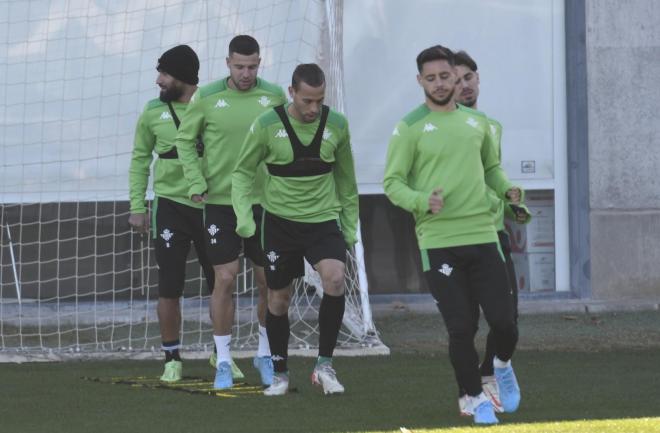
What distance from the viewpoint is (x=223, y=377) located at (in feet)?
29.8

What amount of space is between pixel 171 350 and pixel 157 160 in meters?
1.22

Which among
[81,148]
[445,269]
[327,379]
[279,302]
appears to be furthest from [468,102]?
[81,148]

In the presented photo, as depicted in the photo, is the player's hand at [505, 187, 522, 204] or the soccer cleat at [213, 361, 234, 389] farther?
the soccer cleat at [213, 361, 234, 389]

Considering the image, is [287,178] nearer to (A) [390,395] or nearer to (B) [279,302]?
(B) [279,302]

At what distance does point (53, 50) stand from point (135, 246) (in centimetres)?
181

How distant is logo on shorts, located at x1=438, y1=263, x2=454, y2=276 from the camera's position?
7.37 m

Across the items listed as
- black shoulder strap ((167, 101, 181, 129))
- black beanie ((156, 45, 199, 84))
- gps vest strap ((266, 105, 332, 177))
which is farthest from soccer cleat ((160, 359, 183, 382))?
black beanie ((156, 45, 199, 84))

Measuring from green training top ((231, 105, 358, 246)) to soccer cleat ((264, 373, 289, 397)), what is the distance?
87 cm

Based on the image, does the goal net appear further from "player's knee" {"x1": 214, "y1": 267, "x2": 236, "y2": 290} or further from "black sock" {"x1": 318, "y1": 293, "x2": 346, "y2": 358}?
"black sock" {"x1": 318, "y1": 293, "x2": 346, "y2": 358}

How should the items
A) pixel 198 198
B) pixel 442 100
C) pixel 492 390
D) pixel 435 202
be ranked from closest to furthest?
1. pixel 435 202
2. pixel 442 100
3. pixel 492 390
4. pixel 198 198

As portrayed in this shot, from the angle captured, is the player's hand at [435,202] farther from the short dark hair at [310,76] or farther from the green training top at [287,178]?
the green training top at [287,178]

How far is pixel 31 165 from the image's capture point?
42.6ft

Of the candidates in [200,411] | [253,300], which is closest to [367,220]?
[253,300]

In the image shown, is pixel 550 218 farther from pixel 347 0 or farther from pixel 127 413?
pixel 127 413
